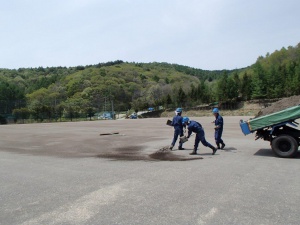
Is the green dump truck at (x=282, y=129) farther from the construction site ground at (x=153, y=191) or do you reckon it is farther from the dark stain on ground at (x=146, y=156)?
the dark stain on ground at (x=146, y=156)

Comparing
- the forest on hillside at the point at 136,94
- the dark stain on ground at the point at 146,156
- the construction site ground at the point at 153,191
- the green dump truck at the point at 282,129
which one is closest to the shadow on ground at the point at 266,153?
the construction site ground at the point at 153,191

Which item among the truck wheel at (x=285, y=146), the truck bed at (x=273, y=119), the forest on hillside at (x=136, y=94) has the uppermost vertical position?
the forest on hillside at (x=136, y=94)

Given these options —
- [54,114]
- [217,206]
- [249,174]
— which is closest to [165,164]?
[249,174]

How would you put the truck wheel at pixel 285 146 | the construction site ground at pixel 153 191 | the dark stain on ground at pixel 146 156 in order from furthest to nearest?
1. the dark stain on ground at pixel 146 156
2. the truck wheel at pixel 285 146
3. the construction site ground at pixel 153 191

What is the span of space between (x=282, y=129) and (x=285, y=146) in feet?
2.16

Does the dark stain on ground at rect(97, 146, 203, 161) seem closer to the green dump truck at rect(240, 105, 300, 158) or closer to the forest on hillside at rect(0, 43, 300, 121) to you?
the green dump truck at rect(240, 105, 300, 158)

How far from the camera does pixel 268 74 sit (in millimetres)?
91062

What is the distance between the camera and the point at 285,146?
10.5m

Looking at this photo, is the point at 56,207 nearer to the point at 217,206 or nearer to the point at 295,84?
the point at 217,206

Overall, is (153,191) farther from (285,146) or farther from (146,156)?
(285,146)

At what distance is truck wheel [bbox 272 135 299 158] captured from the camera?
33.4 feet

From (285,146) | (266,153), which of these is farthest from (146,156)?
(285,146)

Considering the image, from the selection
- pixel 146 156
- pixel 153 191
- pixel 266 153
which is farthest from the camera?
pixel 146 156

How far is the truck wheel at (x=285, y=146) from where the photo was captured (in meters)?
10.2
